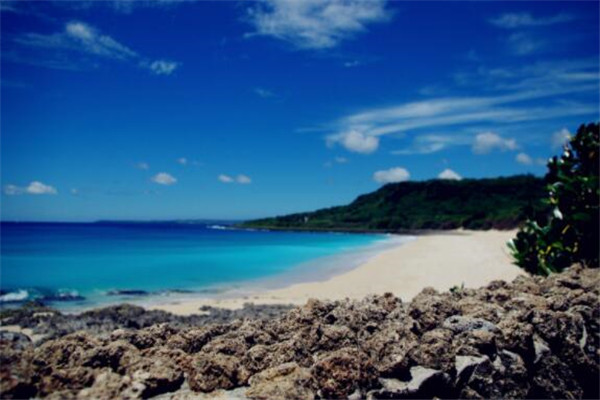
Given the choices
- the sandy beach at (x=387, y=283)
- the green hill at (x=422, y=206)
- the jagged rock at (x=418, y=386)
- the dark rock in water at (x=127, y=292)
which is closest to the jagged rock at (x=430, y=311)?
the jagged rock at (x=418, y=386)

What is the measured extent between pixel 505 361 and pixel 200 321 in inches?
393

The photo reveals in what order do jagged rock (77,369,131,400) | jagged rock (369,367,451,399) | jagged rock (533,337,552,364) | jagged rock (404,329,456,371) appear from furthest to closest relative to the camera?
jagged rock (533,337,552,364) → jagged rock (404,329,456,371) → jagged rock (369,367,451,399) → jagged rock (77,369,131,400)

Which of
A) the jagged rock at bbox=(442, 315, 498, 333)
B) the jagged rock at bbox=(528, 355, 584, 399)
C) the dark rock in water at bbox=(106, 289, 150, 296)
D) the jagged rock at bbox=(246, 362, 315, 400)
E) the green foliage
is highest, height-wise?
the green foliage

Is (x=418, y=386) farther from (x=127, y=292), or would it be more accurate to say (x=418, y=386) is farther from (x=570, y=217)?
(x=127, y=292)

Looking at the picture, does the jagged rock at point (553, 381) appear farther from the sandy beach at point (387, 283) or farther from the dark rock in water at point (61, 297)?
the dark rock in water at point (61, 297)

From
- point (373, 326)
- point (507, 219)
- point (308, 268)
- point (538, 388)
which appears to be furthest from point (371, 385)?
point (507, 219)

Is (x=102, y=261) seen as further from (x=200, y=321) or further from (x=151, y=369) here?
(x=151, y=369)

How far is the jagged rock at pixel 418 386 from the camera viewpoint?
3.12 m

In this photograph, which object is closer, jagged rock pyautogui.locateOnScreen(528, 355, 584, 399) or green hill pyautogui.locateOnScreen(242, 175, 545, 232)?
jagged rock pyautogui.locateOnScreen(528, 355, 584, 399)

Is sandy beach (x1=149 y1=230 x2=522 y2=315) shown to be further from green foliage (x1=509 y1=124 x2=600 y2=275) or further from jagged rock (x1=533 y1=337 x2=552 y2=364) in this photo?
jagged rock (x1=533 y1=337 x2=552 y2=364)

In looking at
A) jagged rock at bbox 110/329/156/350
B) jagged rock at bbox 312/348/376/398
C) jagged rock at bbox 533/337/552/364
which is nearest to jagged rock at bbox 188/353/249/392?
jagged rock at bbox 312/348/376/398

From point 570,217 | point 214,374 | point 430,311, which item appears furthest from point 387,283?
point 214,374

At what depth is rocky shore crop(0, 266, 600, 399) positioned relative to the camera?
286 cm

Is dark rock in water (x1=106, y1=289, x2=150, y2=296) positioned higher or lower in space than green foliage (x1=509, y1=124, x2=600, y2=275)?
lower
